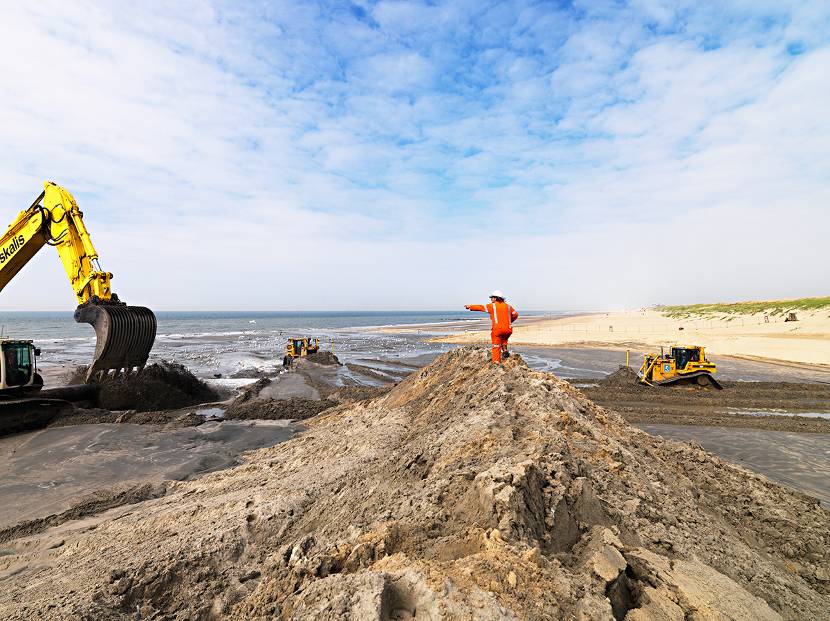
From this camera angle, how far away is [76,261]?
42.1ft

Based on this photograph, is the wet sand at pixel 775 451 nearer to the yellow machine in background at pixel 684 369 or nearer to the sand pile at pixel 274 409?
the yellow machine in background at pixel 684 369

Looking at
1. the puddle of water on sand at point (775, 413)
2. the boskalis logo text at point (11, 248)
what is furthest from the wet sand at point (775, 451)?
the boskalis logo text at point (11, 248)

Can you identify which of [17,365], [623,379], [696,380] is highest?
[17,365]

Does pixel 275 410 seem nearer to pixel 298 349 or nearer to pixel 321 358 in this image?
pixel 321 358

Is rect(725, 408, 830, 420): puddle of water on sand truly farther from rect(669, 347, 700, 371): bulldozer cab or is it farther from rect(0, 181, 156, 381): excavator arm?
rect(0, 181, 156, 381): excavator arm

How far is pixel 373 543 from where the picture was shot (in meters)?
3.17

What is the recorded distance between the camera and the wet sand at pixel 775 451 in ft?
25.3

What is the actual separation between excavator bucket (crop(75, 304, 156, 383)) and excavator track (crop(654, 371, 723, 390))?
18285mm

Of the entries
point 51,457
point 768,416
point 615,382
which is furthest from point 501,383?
point 615,382

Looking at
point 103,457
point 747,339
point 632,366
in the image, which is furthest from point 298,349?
point 747,339

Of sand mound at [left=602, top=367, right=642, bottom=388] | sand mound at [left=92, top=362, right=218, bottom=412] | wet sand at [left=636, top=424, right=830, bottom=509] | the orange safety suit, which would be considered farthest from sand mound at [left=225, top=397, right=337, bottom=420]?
sand mound at [left=602, top=367, right=642, bottom=388]

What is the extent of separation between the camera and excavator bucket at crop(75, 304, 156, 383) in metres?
12.4

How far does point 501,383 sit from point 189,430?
856cm

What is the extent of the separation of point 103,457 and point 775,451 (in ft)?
46.7
